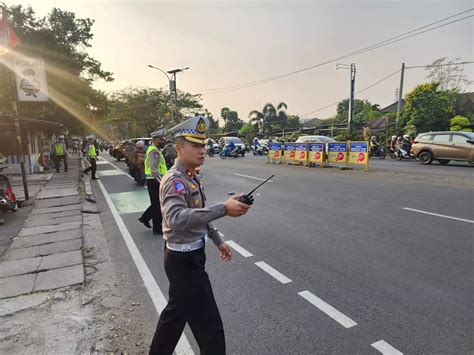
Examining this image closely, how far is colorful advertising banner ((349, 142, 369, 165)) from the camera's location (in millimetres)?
14053

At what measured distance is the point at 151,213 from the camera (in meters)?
6.28

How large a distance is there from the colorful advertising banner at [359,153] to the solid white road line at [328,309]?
38.7ft

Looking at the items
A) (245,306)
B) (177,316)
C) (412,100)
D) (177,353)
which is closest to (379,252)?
(245,306)

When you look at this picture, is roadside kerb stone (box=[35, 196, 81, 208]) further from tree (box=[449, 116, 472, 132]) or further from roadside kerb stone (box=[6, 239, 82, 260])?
tree (box=[449, 116, 472, 132])

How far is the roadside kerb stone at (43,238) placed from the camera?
545 centimetres

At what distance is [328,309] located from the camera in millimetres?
3197

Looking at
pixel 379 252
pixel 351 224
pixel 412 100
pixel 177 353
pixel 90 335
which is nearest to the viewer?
pixel 177 353

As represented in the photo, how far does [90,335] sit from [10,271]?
88.7 inches

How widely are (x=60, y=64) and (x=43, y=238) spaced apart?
19.5 meters

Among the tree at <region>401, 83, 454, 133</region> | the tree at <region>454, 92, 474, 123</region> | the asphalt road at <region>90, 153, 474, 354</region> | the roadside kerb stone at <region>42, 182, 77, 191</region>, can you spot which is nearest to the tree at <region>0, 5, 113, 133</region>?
the roadside kerb stone at <region>42, 182, 77, 191</region>

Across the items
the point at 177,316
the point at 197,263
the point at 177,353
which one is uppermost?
the point at 197,263

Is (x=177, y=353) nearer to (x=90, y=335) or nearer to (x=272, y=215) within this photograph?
(x=90, y=335)

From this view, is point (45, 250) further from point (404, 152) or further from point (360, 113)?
point (360, 113)

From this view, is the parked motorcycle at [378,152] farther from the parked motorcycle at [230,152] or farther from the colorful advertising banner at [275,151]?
the parked motorcycle at [230,152]
